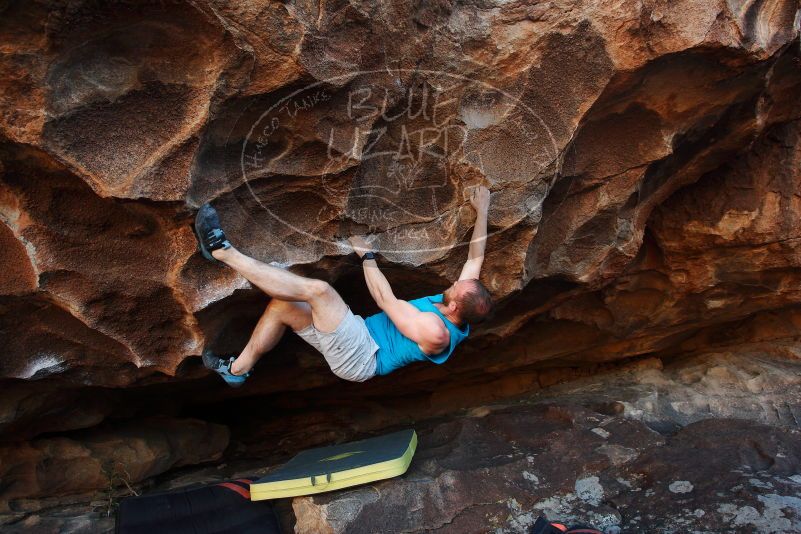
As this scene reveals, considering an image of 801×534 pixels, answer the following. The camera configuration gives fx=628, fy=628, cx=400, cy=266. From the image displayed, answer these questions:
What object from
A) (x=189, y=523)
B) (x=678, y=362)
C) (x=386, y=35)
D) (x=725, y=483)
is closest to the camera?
(x=386, y=35)

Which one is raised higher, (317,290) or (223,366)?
(317,290)

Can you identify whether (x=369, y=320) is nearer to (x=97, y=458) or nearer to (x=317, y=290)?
(x=317, y=290)

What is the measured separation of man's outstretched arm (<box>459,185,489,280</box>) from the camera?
264 centimetres

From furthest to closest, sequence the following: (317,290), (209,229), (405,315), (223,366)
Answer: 1. (223,366)
2. (405,315)
3. (317,290)
4. (209,229)

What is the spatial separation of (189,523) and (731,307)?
122 inches

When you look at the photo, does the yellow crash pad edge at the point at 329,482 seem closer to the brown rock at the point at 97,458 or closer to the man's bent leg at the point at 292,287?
the man's bent leg at the point at 292,287

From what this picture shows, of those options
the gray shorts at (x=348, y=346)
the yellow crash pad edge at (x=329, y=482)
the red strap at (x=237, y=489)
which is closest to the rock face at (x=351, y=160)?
the gray shorts at (x=348, y=346)

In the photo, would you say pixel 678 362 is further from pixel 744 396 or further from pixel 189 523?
pixel 189 523

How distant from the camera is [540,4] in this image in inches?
95.2

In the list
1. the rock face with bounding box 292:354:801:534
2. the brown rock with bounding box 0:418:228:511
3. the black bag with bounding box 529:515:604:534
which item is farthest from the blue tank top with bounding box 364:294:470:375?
the brown rock with bounding box 0:418:228:511

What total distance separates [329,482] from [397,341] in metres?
0.65

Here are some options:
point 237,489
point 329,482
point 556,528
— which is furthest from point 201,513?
point 556,528

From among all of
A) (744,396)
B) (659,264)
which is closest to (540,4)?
(659,264)

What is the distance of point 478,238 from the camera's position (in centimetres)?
270
